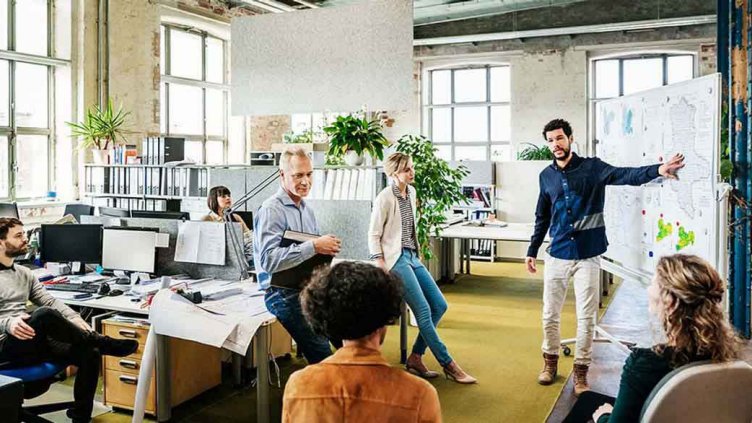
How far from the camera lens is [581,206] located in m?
3.86

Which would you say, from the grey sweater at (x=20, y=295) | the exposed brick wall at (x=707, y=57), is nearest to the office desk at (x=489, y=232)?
the grey sweater at (x=20, y=295)

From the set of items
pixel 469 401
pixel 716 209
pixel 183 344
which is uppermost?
pixel 716 209

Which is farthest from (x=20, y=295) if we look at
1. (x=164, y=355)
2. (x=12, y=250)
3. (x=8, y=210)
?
(x=8, y=210)

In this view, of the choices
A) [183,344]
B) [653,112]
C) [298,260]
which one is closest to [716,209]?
[653,112]

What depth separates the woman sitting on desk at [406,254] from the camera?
407 centimetres

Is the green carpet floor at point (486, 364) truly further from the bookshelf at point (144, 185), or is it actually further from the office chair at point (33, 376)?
the bookshelf at point (144, 185)

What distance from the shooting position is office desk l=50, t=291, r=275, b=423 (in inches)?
127

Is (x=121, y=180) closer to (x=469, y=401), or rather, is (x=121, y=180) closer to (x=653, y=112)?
(x=469, y=401)

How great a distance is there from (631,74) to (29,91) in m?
9.62

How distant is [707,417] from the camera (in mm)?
1787

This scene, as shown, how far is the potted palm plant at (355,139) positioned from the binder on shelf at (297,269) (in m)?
2.14

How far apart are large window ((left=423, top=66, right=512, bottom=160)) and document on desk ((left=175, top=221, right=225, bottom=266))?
8811mm

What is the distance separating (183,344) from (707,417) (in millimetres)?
2845

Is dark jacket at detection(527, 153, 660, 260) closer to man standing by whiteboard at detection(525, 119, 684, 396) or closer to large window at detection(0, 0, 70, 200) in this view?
man standing by whiteboard at detection(525, 119, 684, 396)
